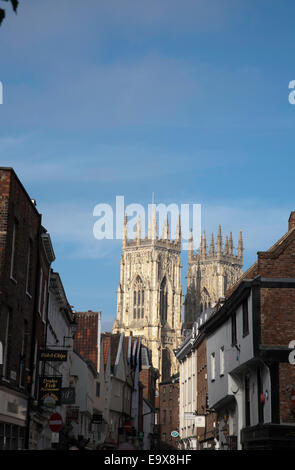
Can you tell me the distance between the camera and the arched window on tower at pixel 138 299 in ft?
522

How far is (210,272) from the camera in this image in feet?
601

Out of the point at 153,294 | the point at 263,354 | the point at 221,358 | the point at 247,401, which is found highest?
the point at 153,294

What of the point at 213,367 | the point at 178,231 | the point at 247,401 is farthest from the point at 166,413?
the point at 247,401

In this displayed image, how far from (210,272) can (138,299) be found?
1118 inches

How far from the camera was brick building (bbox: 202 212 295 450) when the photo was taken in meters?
27.1

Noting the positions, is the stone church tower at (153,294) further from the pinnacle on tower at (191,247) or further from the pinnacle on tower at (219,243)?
the pinnacle on tower at (219,243)

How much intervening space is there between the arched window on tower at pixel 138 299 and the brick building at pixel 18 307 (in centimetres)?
12991

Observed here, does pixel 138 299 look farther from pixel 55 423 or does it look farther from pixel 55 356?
pixel 55 423

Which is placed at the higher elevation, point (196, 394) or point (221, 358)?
point (221, 358)

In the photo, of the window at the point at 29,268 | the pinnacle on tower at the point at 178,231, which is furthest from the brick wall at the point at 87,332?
the pinnacle on tower at the point at 178,231

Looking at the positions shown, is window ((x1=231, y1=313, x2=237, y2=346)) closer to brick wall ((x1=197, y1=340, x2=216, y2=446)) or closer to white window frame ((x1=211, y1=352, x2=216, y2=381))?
white window frame ((x1=211, y1=352, x2=216, y2=381))

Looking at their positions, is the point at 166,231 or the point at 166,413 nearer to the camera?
the point at 166,413

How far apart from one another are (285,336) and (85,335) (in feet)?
91.8
